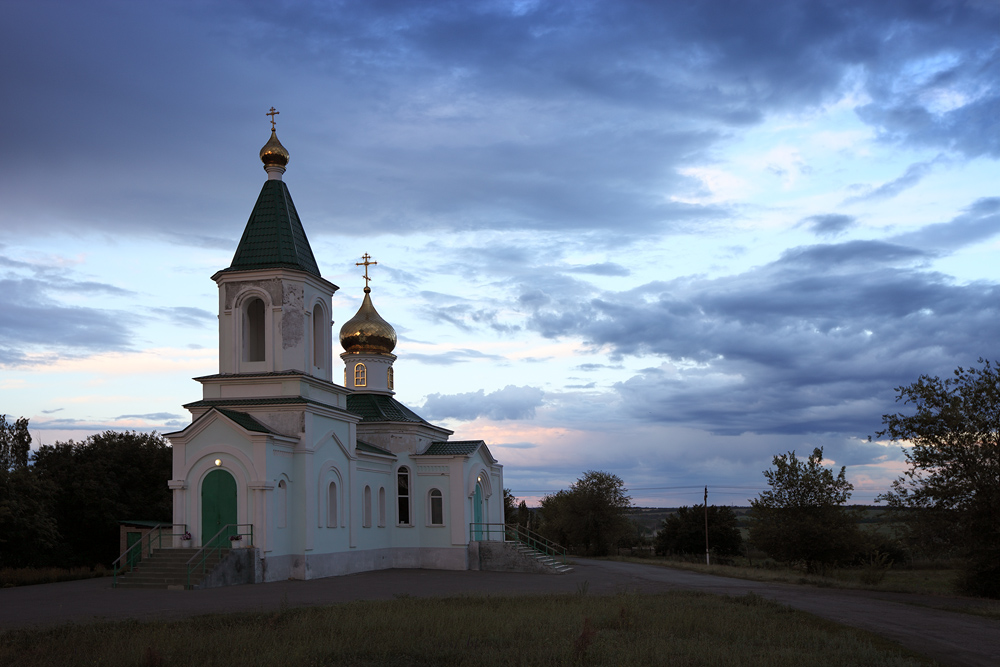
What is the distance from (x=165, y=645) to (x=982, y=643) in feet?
42.2

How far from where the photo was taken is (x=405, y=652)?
1256 centimetres

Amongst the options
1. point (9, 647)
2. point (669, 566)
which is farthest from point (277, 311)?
point (669, 566)

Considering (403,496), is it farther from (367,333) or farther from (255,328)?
(255,328)

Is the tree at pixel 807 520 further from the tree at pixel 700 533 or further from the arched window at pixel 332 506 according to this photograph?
the tree at pixel 700 533

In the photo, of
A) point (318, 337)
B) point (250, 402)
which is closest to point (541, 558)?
point (318, 337)

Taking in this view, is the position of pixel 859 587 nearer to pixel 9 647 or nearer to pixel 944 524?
pixel 944 524

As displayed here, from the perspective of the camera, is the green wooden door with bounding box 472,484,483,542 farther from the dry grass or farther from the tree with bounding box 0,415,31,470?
the tree with bounding box 0,415,31,470

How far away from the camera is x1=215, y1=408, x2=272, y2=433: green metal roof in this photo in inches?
976

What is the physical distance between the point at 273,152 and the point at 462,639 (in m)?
21.3

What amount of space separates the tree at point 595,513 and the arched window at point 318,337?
103 ft

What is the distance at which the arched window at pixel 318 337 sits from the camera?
29688 mm

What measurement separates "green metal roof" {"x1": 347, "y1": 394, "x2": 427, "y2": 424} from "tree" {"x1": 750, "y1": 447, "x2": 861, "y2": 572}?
50.9 ft

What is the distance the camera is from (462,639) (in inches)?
528

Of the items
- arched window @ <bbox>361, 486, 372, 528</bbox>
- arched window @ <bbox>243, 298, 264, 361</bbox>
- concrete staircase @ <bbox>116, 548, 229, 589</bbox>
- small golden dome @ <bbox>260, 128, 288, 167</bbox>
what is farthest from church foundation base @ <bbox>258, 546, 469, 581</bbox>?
small golden dome @ <bbox>260, 128, 288, 167</bbox>
